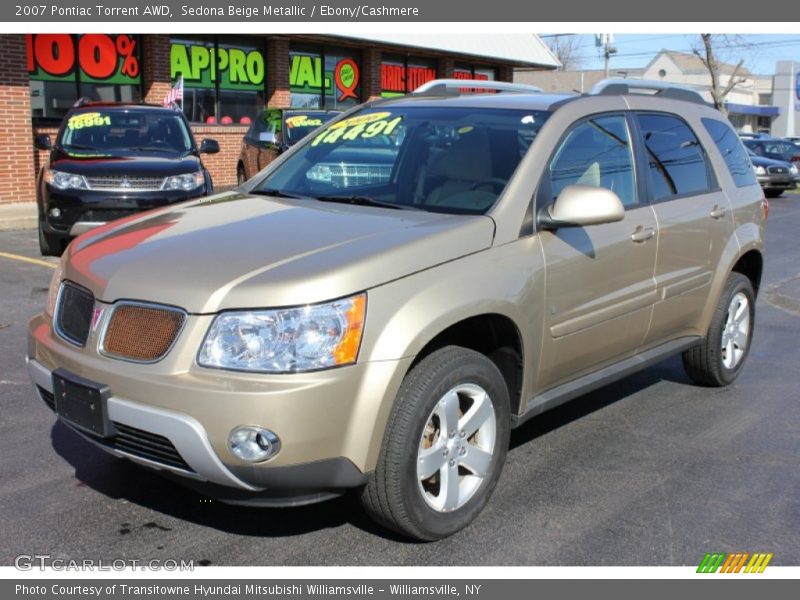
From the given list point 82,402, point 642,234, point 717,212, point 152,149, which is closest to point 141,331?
point 82,402

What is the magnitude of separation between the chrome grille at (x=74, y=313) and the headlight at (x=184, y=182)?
650 cm

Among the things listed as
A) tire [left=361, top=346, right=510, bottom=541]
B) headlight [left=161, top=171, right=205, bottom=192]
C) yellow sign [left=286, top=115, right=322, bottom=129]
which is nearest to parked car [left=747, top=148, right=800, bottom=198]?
yellow sign [left=286, top=115, right=322, bottom=129]

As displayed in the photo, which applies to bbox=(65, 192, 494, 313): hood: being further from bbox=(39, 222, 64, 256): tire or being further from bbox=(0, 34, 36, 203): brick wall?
bbox=(0, 34, 36, 203): brick wall

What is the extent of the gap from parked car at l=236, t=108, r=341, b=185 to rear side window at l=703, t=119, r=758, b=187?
943cm

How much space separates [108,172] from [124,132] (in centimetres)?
156

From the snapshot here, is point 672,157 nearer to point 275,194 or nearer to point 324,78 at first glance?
point 275,194

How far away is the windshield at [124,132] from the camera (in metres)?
11.1

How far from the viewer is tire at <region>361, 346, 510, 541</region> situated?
343 cm

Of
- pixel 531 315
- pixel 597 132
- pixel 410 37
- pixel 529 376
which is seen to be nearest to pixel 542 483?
pixel 529 376

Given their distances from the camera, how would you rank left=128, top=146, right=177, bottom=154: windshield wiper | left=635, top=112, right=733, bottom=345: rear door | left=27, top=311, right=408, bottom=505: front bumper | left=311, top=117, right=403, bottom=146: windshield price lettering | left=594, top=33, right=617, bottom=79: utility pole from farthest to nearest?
left=594, top=33, right=617, bottom=79: utility pole
left=128, top=146, right=177, bottom=154: windshield wiper
left=635, top=112, right=733, bottom=345: rear door
left=311, top=117, right=403, bottom=146: windshield price lettering
left=27, top=311, right=408, bottom=505: front bumper

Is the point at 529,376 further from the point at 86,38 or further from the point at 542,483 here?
the point at 86,38

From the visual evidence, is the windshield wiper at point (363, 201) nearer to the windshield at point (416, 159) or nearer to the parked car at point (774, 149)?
the windshield at point (416, 159)

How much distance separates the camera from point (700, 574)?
11.6 ft

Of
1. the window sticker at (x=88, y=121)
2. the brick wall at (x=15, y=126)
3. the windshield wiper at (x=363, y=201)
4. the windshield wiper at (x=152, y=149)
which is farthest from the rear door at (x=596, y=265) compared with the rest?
the brick wall at (x=15, y=126)
